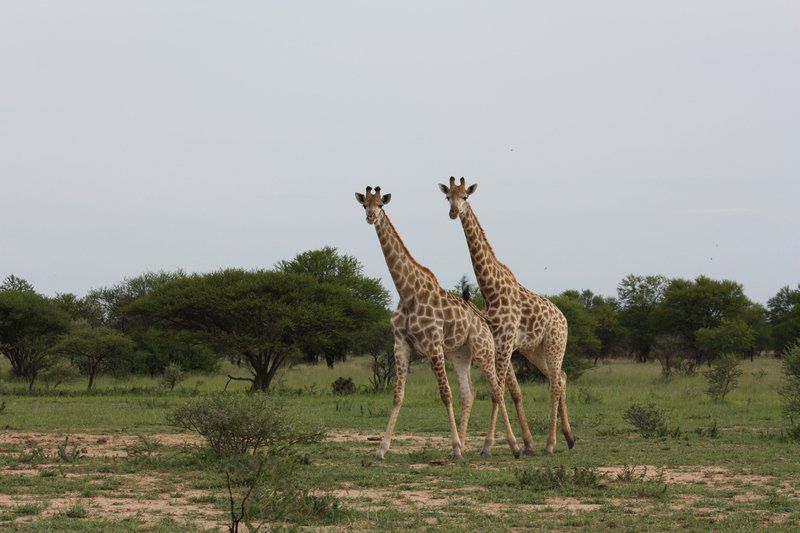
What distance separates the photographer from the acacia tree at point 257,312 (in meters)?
26.6

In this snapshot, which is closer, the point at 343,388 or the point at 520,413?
the point at 520,413

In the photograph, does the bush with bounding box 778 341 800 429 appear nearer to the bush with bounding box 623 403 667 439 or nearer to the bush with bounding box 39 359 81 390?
the bush with bounding box 623 403 667 439

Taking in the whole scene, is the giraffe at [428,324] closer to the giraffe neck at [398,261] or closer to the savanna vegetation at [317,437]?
the giraffe neck at [398,261]

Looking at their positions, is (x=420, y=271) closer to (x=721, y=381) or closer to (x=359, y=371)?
(x=721, y=381)

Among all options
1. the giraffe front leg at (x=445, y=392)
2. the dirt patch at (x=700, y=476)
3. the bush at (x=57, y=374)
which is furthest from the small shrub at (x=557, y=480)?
the bush at (x=57, y=374)

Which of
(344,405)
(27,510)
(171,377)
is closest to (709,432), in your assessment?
(344,405)

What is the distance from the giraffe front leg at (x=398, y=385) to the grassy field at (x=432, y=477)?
0.21m

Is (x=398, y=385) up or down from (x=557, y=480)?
up

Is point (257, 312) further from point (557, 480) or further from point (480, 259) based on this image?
point (557, 480)

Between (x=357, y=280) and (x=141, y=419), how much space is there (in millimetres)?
25633

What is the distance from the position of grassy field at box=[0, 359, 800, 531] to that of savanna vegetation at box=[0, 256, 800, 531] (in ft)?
0.11

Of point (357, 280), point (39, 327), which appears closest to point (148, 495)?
point (39, 327)

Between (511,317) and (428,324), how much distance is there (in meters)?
1.23

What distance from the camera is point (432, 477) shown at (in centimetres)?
991
